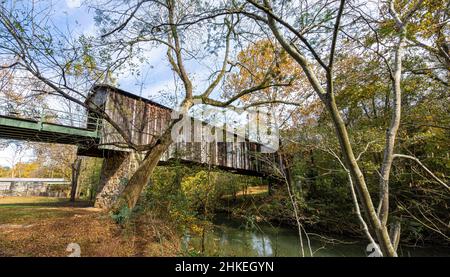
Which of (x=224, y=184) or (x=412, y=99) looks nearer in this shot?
(x=412, y=99)

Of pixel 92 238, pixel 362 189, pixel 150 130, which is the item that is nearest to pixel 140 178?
pixel 92 238

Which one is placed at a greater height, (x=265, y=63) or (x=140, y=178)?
(x=265, y=63)

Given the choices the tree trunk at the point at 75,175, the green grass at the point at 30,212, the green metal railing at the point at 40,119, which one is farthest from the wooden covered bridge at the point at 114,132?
the tree trunk at the point at 75,175

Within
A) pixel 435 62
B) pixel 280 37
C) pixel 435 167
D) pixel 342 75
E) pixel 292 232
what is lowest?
pixel 292 232

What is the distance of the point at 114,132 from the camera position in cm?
891

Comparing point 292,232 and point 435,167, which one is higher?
point 435,167

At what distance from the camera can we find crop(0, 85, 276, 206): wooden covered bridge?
282 inches

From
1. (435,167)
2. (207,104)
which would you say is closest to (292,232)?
(435,167)

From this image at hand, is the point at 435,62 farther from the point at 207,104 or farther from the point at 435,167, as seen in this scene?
the point at 207,104

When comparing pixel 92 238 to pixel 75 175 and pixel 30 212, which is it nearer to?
pixel 30 212

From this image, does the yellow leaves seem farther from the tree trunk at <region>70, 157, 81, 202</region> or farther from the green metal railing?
the tree trunk at <region>70, 157, 81, 202</region>

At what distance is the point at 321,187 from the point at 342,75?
17.9 feet

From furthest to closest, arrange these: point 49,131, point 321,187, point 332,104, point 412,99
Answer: point 321,187, point 412,99, point 49,131, point 332,104
